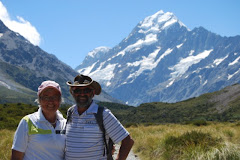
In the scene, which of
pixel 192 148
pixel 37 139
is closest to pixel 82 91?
pixel 37 139

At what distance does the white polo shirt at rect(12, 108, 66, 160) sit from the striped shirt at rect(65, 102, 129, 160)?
0.69 feet

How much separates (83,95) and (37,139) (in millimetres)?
1041

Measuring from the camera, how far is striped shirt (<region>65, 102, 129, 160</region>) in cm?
455

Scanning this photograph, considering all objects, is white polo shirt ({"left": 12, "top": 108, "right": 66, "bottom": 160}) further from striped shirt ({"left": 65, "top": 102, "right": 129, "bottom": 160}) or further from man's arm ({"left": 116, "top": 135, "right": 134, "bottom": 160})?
man's arm ({"left": 116, "top": 135, "right": 134, "bottom": 160})

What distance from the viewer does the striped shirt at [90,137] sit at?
4.55 metres

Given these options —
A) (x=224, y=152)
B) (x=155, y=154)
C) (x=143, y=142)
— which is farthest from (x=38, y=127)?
(x=143, y=142)

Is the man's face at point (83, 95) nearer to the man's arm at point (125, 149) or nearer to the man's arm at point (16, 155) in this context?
the man's arm at point (125, 149)

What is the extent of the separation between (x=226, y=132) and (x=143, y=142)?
453 centimetres

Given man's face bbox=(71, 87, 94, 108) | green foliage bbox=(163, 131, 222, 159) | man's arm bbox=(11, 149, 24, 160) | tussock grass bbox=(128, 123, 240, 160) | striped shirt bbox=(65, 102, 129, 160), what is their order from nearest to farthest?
1. man's arm bbox=(11, 149, 24, 160)
2. striped shirt bbox=(65, 102, 129, 160)
3. man's face bbox=(71, 87, 94, 108)
4. tussock grass bbox=(128, 123, 240, 160)
5. green foliage bbox=(163, 131, 222, 159)

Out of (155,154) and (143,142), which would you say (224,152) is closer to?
(155,154)

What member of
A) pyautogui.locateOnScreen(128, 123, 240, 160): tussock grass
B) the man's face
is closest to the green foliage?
pyautogui.locateOnScreen(128, 123, 240, 160): tussock grass

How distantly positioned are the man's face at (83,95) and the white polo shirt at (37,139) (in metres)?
0.63

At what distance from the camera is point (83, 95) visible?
4.93 m

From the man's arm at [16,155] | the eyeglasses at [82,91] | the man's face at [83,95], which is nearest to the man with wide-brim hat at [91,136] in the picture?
the man's face at [83,95]
